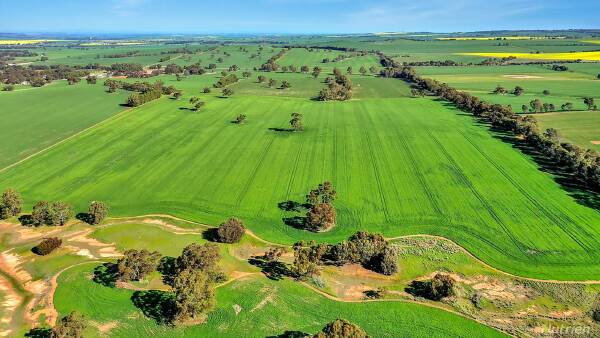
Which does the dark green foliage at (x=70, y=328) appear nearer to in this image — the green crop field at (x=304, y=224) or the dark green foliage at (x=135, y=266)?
the green crop field at (x=304, y=224)

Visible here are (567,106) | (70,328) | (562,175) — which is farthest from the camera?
(567,106)

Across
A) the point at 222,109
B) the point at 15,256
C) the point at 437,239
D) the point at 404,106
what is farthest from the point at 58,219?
the point at 404,106

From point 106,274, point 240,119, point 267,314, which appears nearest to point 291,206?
point 267,314

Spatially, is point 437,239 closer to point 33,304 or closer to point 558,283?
point 558,283

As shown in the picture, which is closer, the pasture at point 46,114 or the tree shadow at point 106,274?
the tree shadow at point 106,274

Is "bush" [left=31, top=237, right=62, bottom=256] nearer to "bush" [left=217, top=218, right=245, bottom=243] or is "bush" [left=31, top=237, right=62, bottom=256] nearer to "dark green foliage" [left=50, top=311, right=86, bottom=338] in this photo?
"dark green foliage" [left=50, top=311, right=86, bottom=338]

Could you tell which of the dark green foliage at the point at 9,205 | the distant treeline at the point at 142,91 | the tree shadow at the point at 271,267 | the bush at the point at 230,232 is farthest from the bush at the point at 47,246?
the distant treeline at the point at 142,91

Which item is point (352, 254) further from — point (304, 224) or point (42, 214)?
point (42, 214)
